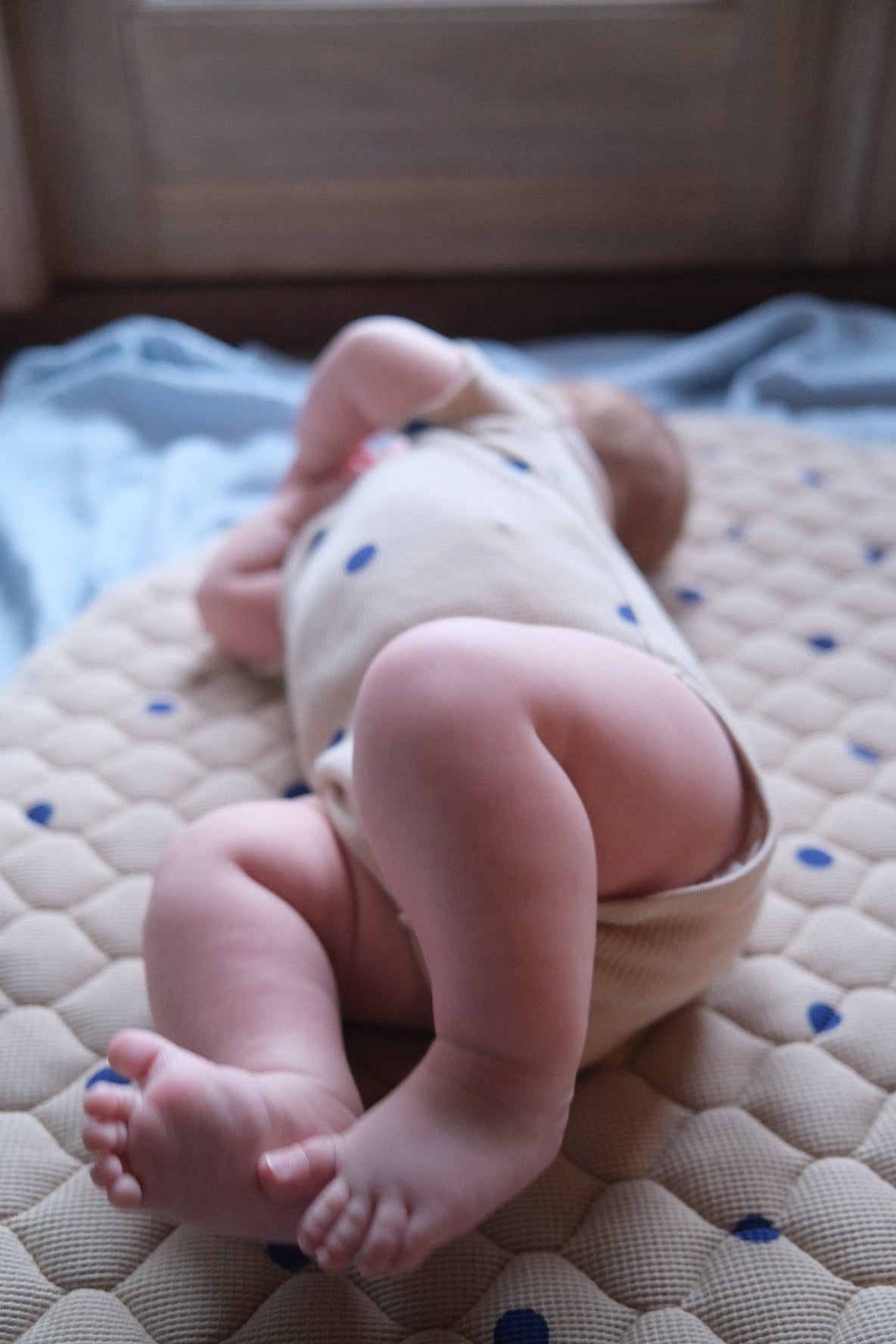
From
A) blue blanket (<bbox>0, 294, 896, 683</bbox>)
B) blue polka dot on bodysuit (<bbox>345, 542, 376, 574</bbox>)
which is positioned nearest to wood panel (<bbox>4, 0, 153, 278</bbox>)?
blue blanket (<bbox>0, 294, 896, 683</bbox>)

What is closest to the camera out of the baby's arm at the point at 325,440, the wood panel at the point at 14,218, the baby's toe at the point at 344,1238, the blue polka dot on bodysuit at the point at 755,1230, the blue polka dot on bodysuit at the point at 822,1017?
the baby's toe at the point at 344,1238

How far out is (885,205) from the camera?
182 cm

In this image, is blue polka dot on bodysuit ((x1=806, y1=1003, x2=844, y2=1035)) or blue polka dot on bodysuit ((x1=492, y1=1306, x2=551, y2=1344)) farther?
blue polka dot on bodysuit ((x1=806, y1=1003, x2=844, y2=1035))

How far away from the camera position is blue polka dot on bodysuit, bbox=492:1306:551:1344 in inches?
19.3

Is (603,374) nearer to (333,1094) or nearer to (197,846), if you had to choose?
(197,846)

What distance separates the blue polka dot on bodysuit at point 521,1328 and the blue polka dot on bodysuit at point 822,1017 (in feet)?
0.78

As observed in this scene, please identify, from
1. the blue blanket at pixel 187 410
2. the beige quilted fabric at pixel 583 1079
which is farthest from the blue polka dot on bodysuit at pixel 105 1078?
the blue blanket at pixel 187 410

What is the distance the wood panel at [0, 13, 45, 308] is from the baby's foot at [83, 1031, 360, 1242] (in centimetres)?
154

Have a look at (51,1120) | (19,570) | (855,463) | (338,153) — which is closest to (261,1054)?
(51,1120)

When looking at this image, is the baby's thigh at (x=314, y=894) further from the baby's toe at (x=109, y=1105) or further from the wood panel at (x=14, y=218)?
the wood panel at (x=14, y=218)

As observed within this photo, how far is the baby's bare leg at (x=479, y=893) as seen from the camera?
1.51 ft

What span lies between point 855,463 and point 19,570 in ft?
3.06

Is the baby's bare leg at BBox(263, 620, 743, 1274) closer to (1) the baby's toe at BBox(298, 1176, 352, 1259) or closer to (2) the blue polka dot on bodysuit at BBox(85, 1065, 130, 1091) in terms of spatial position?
(1) the baby's toe at BBox(298, 1176, 352, 1259)

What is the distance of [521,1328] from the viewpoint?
0.50 meters
